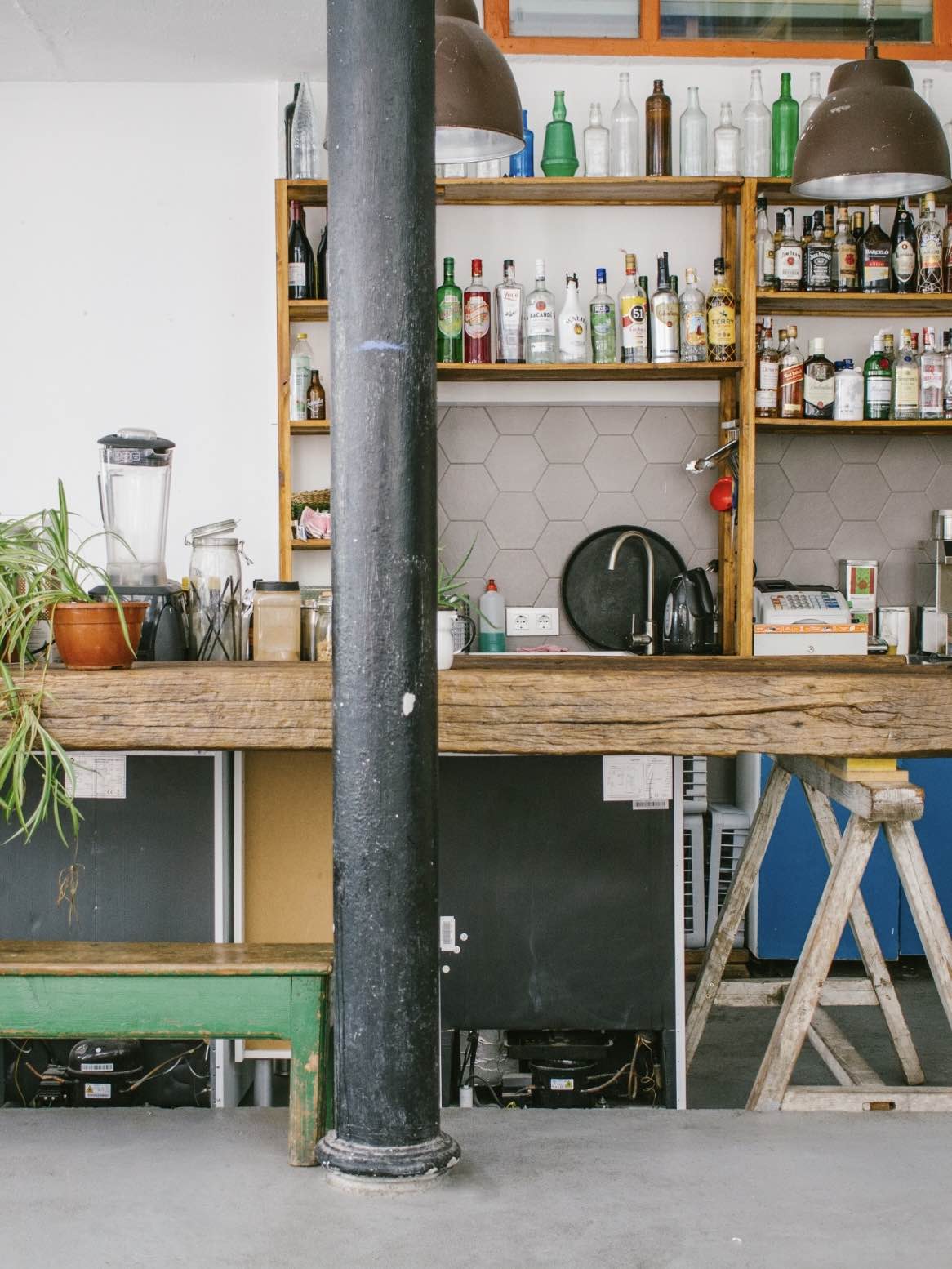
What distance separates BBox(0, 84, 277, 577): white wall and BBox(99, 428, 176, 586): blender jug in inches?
62.2

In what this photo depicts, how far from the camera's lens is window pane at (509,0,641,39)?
14.9ft

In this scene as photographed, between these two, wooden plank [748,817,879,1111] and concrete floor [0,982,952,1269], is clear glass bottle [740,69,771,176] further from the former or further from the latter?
concrete floor [0,982,952,1269]

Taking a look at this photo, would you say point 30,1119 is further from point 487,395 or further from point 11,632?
point 487,395

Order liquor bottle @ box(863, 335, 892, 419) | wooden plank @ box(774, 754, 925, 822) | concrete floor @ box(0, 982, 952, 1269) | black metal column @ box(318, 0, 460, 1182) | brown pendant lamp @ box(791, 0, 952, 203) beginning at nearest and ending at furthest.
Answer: concrete floor @ box(0, 982, 952, 1269) → black metal column @ box(318, 0, 460, 1182) → wooden plank @ box(774, 754, 925, 822) → brown pendant lamp @ box(791, 0, 952, 203) → liquor bottle @ box(863, 335, 892, 419)

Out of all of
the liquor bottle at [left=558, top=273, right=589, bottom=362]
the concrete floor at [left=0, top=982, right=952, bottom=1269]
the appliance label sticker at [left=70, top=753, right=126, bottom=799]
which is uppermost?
the liquor bottle at [left=558, top=273, right=589, bottom=362]

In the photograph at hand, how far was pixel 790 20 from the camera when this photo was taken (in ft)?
15.2

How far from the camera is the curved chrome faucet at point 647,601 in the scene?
A: 14.7 feet

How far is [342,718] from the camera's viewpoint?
206 cm

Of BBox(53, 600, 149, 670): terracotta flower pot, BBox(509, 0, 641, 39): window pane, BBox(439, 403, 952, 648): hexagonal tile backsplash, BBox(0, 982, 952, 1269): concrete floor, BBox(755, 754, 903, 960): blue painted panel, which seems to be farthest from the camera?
BBox(439, 403, 952, 648): hexagonal tile backsplash

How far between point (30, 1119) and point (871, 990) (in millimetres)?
1858

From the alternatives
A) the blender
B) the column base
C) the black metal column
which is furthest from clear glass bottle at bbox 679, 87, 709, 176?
the column base

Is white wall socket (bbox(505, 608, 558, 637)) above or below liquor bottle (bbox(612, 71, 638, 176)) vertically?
below

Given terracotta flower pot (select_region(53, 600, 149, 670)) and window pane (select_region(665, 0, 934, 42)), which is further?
window pane (select_region(665, 0, 934, 42))

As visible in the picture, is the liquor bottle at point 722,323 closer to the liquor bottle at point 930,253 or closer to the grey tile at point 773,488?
the grey tile at point 773,488
